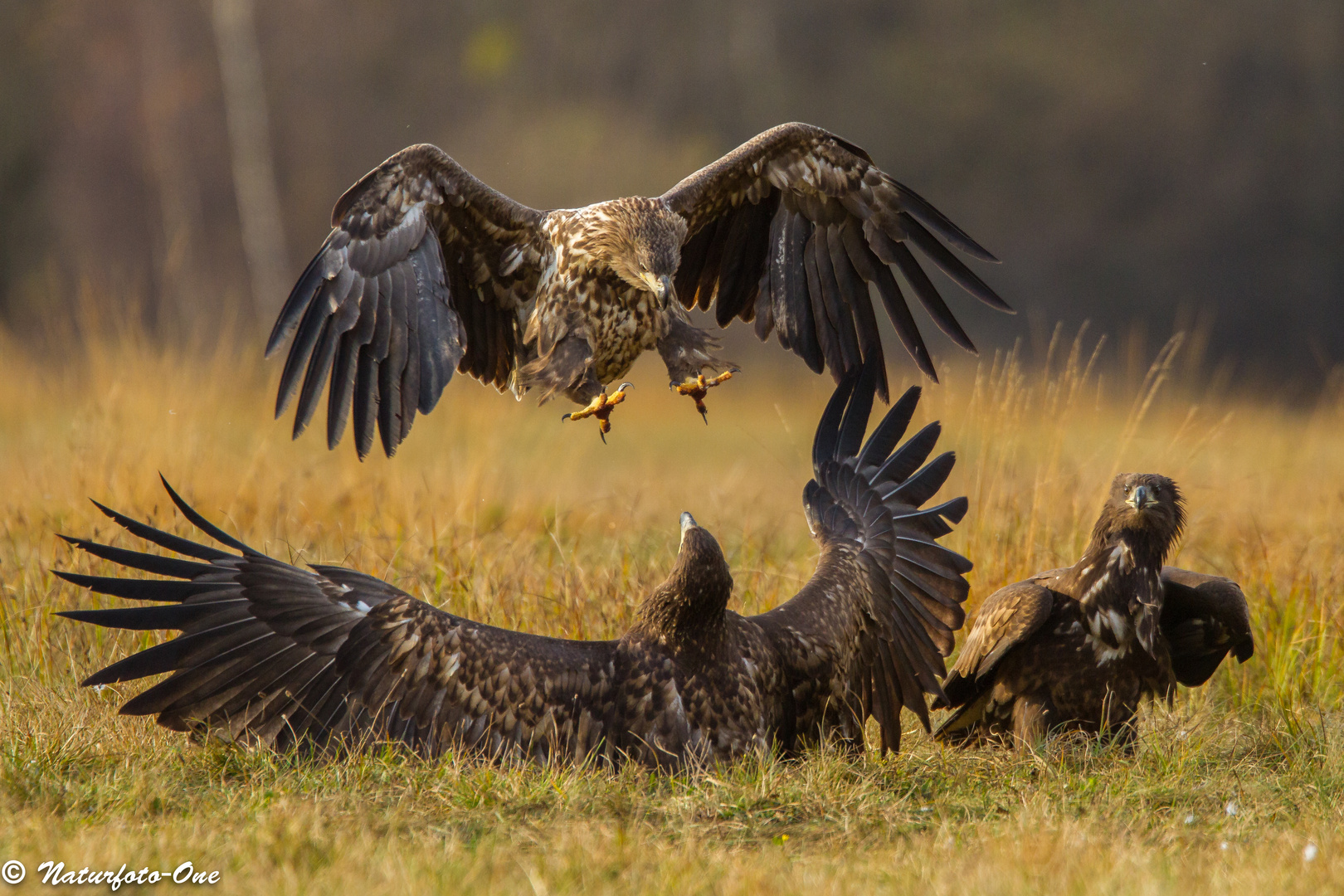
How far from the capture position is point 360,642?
4.38 m

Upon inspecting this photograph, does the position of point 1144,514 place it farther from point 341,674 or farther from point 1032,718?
point 341,674

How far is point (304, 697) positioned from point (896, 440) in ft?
7.90

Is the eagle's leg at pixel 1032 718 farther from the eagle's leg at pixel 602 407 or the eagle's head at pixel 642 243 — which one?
the eagle's head at pixel 642 243

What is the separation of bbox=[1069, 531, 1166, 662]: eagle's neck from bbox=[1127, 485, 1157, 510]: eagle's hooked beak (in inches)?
4.2

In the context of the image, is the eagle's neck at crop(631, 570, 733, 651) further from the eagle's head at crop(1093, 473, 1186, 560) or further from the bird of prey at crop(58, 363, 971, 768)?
the eagle's head at crop(1093, 473, 1186, 560)

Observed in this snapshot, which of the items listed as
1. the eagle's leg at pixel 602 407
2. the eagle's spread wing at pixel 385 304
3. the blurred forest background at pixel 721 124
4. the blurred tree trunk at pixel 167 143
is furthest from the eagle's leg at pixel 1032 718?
the blurred tree trunk at pixel 167 143

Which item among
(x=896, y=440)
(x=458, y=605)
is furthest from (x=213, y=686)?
(x=896, y=440)

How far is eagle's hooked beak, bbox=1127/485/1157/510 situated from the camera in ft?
16.3

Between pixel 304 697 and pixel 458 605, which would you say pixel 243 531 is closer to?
pixel 458 605

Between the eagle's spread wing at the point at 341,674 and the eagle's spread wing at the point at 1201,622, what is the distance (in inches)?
88.0

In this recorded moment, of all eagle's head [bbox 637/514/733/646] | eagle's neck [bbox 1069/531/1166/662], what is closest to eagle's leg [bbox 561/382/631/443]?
eagle's head [bbox 637/514/733/646]

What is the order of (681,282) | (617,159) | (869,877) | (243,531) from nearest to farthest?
(869,877) → (681,282) → (243,531) → (617,159)

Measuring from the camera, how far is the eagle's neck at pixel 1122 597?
16.3ft

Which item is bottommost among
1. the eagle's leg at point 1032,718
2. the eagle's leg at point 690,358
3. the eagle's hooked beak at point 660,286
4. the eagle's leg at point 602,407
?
the eagle's leg at point 1032,718
